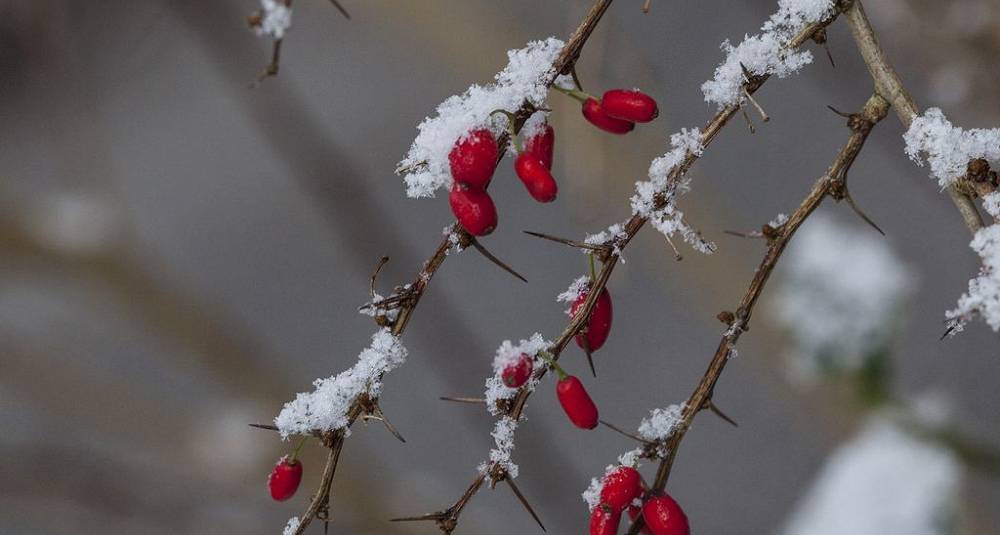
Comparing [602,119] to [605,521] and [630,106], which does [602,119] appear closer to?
[630,106]

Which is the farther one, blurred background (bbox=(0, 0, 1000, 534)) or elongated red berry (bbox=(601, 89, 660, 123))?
blurred background (bbox=(0, 0, 1000, 534))

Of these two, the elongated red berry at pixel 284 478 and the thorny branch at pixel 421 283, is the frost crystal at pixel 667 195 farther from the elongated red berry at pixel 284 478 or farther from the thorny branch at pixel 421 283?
the elongated red berry at pixel 284 478

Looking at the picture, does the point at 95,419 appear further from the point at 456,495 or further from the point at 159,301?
the point at 456,495

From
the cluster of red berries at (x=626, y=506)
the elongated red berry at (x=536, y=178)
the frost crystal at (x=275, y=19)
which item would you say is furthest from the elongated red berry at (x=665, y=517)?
the frost crystal at (x=275, y=19)

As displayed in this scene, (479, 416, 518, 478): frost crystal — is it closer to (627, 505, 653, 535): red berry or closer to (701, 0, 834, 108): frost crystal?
(627, 505, 653, 535): red berry

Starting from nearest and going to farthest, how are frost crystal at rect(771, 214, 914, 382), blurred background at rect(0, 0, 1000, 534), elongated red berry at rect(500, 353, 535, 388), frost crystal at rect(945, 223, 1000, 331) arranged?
frost crystal at rect(945, 223, 1000, 331)
elongated red berry at rect(500, 353, 535, 388)
frost crystal at rect(771, 214, 914, 382)
blurred background at rect(0, 0, 1000, 534)

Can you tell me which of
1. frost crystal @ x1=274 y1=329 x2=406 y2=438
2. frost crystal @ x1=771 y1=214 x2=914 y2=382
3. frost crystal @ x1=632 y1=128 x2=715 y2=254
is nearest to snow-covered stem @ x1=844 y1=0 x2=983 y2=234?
frost crystal @ x1=632 y1=128 x2=715 y2=254

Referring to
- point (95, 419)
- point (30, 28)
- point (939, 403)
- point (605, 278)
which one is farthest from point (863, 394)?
point (30, 28)
